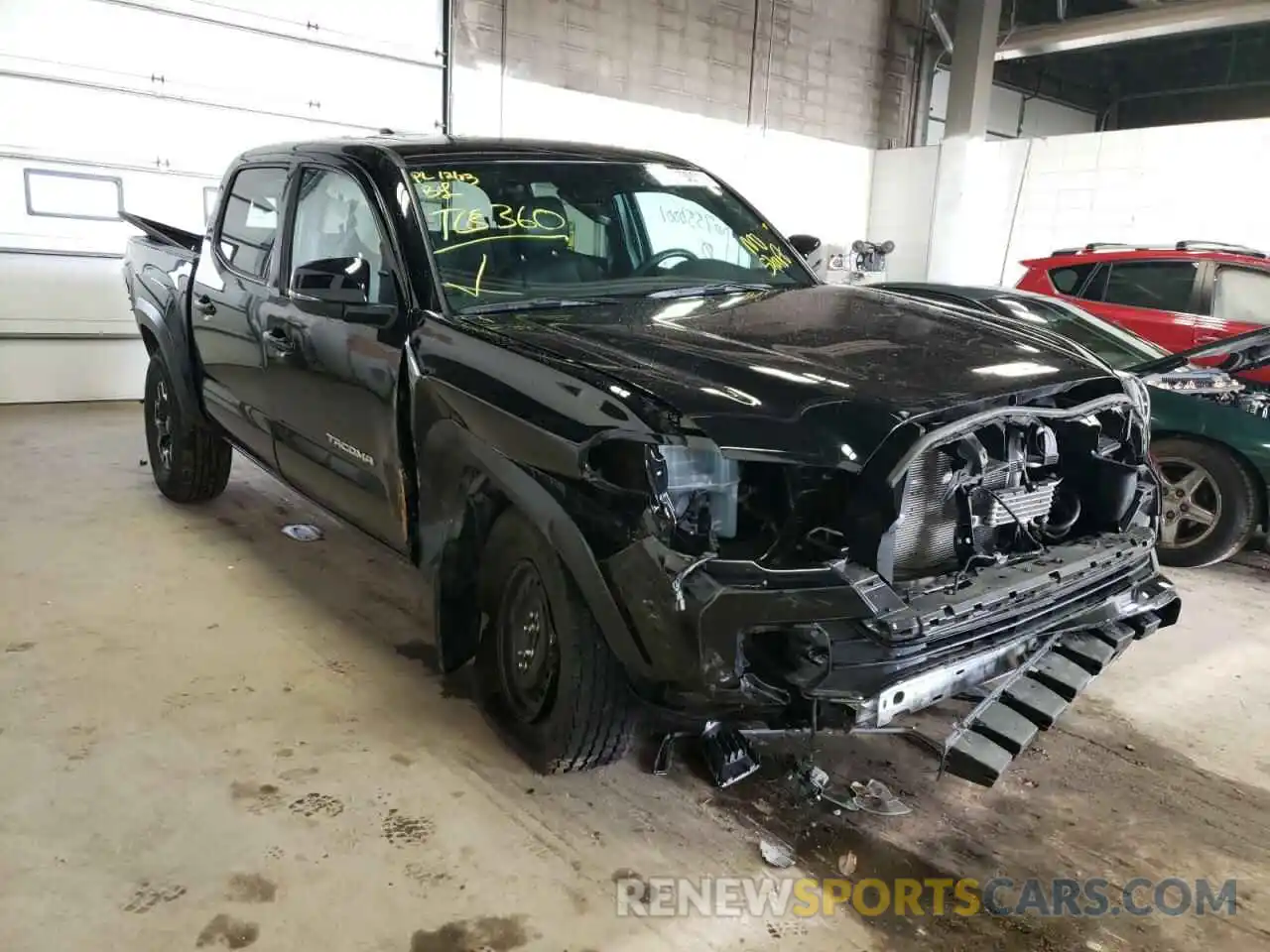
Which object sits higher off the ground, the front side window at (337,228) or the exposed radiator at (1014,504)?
the front side window at (337,228)

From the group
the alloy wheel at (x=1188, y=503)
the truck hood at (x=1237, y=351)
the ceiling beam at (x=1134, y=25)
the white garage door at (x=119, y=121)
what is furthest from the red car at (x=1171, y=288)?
the white garage door at (x=119, y=121)

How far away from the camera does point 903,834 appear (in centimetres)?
234

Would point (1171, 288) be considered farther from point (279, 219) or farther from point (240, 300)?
point (240, 300)

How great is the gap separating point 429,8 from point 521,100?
117cm

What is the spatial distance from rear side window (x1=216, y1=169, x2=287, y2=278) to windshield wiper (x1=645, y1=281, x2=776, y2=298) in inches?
58.2

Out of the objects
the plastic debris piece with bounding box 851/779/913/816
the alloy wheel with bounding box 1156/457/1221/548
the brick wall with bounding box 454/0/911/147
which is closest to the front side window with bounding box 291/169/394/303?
the plastic debris piece with bounding box 851/779/913/816

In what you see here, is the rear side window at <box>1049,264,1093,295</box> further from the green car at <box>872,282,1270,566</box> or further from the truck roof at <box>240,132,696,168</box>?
the truck roof at <box>240,132,696,168</box>

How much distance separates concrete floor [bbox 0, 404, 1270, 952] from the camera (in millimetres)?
1994

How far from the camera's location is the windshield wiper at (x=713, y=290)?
2.94 meters

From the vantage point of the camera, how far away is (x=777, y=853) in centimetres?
224

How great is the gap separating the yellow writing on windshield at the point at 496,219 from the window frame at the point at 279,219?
0.89 metres

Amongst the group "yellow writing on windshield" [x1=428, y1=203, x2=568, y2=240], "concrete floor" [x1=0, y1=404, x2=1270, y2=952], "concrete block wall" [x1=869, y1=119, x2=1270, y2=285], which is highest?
"concrete block wall" [x1=869, y1=119, x2=1270, y2=285]

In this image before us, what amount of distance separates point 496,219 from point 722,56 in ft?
28.5

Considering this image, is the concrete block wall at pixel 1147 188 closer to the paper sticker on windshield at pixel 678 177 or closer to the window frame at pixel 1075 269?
the window frame at pixel 1075 269
